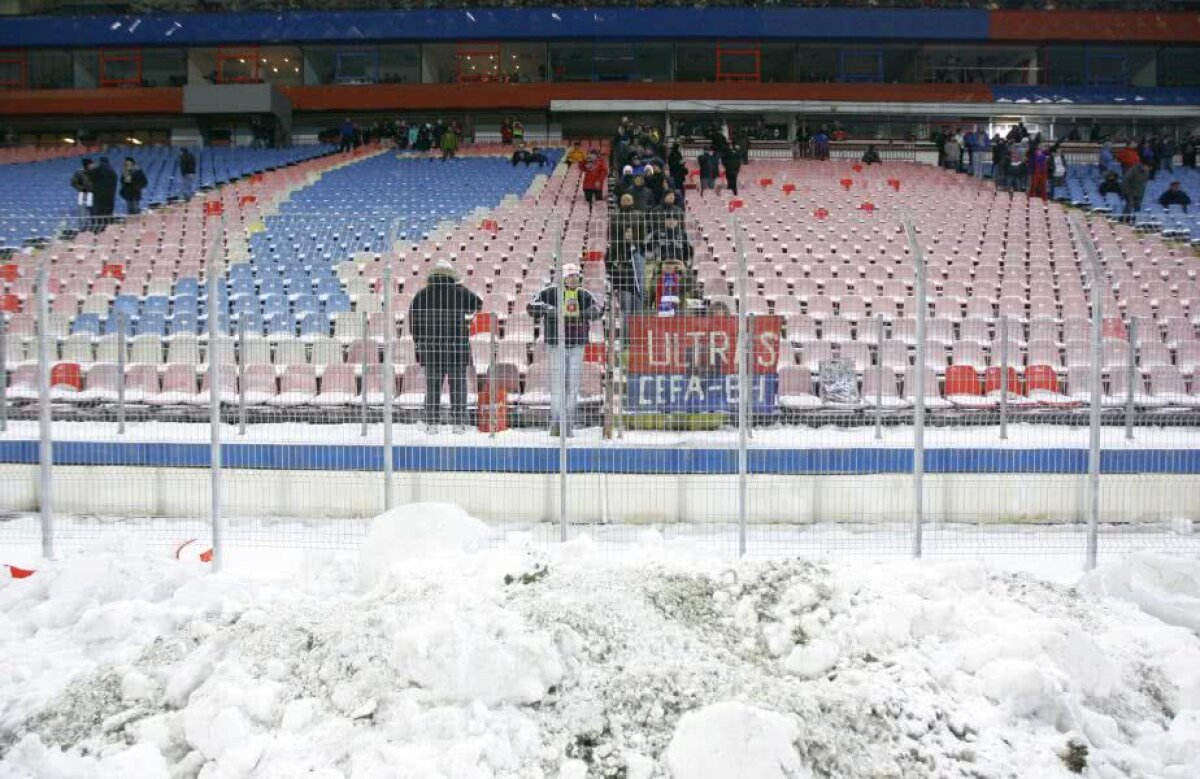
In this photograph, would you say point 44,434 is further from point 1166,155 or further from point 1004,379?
point 1166,155

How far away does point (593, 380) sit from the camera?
9195 millimetres

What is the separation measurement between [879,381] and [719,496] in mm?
1936

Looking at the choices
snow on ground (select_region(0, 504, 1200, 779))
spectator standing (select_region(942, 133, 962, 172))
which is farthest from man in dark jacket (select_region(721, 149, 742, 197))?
snow on ground (select_region(0, 504, 1200, 779))

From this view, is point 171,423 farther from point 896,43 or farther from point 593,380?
point 896,43

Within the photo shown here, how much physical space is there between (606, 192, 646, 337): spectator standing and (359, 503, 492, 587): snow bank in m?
2.74

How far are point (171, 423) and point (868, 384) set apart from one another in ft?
22.1

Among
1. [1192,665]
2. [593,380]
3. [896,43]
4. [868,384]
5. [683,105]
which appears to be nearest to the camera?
[1192,665]

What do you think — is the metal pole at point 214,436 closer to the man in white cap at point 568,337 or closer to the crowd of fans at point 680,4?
the man in white cap at point 568,337

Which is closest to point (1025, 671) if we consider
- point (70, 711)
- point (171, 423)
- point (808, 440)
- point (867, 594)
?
point (867, 594)

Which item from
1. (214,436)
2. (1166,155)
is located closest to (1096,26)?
(1166,155)

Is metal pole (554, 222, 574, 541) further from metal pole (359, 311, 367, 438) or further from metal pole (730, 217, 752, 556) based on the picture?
metal pole (359, 311, 367, 438)

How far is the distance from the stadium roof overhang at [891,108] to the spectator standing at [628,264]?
27.3 m

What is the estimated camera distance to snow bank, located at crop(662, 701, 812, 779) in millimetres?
4645

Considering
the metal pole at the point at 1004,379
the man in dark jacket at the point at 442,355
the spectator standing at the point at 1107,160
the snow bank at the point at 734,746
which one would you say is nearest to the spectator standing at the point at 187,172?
the man in dark jacket at the point at 442,355
